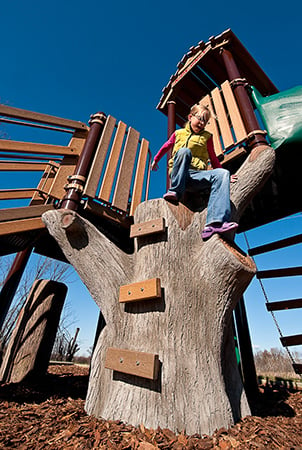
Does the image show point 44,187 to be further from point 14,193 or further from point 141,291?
point 141,291

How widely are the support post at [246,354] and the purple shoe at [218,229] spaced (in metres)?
2.57

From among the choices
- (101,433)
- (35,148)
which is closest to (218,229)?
(101,433)

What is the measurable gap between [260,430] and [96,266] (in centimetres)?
172

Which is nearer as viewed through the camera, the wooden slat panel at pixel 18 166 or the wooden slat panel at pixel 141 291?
the wooden slat panel at pixel 141 291

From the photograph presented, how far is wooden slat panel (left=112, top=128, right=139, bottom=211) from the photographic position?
3.06m

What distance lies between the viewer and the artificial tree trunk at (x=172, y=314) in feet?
5.10

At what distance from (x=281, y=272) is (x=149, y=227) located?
2991 millimetres

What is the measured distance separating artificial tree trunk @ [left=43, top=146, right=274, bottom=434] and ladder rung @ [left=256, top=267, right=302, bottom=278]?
2148mm

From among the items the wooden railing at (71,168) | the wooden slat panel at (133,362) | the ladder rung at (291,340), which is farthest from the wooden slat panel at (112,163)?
the ladder rung at (291,340)

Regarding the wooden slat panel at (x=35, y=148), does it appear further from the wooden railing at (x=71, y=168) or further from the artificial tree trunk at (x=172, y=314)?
the artificial tree trunk at (x=172, y=314)

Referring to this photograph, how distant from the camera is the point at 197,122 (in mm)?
2635

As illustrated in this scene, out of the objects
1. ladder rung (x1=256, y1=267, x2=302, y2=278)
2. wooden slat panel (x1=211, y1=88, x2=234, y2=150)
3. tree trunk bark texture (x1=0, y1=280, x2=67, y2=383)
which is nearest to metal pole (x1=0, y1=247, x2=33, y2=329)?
tree trunk bark texture (x1=0, y1=280, x2=67, y2=383)

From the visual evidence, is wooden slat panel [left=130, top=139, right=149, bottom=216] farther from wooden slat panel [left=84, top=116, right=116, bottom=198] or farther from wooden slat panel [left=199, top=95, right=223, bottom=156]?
wooden slat panel [left=199, top=95, right=223, bottom=156]

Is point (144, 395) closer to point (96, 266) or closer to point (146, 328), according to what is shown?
point (146, 328)
